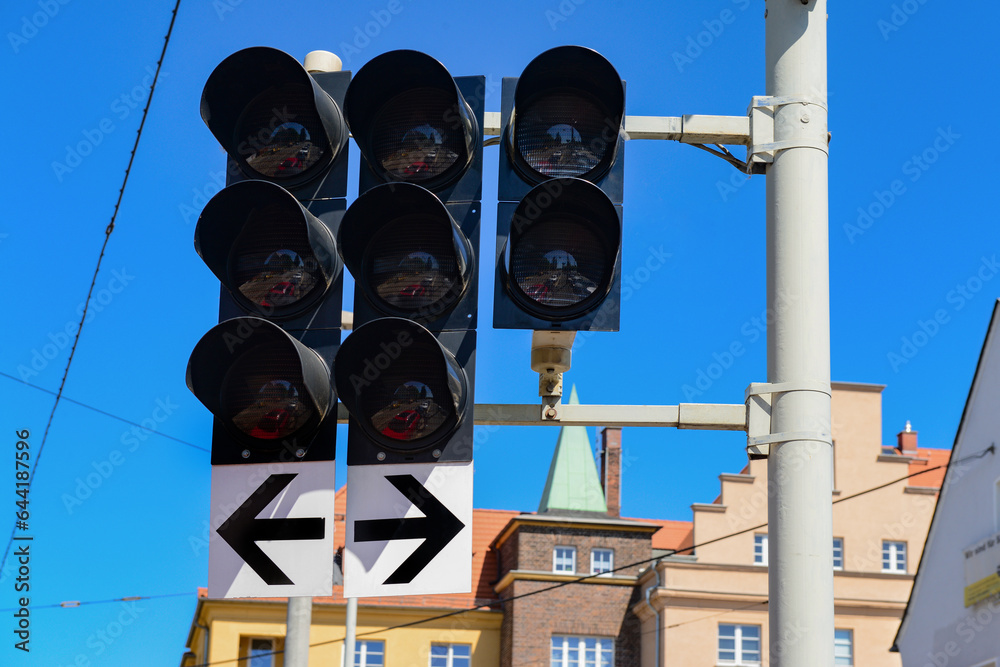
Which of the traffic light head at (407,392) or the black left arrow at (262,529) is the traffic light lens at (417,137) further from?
the black left arrow at (262,529)

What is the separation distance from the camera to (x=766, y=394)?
3703mm

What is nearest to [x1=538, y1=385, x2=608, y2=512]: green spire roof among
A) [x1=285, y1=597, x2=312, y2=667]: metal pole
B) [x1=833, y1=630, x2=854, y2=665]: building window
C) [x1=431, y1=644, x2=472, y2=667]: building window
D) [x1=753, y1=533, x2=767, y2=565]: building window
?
[x1=431, y1=644, x2=472, y2=667]: building window

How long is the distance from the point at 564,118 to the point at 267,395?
1277 mm

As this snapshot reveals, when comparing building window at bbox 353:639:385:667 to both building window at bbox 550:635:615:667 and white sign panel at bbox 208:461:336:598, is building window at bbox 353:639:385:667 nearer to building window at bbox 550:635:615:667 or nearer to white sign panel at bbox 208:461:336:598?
building window at bbox 550:635:615:667

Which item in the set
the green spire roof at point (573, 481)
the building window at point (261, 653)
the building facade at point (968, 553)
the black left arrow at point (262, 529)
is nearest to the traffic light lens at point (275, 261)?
the black left arrow at point (262, 529)

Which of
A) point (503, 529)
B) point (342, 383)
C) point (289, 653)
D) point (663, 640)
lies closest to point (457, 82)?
point (342, 383)

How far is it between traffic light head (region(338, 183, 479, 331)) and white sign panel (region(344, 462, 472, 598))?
1.54 feet

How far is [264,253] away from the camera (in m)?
3.99

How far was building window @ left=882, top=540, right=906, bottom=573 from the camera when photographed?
36531 millimetres

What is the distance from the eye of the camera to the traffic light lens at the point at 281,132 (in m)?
4.19

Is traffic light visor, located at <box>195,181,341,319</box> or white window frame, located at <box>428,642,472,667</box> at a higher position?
white window frame, located at <box>428,642,472,667</box>

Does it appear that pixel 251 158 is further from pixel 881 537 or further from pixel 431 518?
pixel 881 537

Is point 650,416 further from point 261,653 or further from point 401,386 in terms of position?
point 261,653

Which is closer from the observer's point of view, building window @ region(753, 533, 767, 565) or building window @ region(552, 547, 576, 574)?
building window @ region(753, 533, 767, 565)
